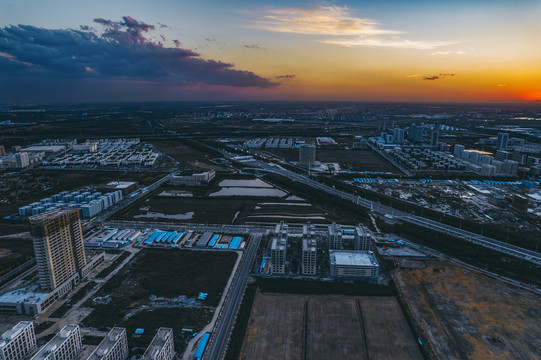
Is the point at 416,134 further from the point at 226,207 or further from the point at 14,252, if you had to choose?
the point at 14,252

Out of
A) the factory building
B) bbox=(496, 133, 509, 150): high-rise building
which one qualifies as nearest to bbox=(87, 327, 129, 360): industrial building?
the factory building

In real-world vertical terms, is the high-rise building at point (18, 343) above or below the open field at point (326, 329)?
above

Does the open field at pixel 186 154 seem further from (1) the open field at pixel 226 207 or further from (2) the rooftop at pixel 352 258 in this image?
(2) the rooftop at pixel 352 258

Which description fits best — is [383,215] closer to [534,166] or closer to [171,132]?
[534,166]

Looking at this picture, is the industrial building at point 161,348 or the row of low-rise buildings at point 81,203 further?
the row of low-rise buildings at point 81,203

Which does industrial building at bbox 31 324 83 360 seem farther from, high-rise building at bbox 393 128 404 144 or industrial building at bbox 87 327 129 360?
high-rise building at bbox 393 128 404 144

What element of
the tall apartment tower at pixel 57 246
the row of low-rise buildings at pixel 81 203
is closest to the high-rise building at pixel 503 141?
the row of low-rise buildings at pixel 81 203

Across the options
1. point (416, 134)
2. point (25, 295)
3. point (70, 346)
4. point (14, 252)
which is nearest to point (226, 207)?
point (14, 252)
